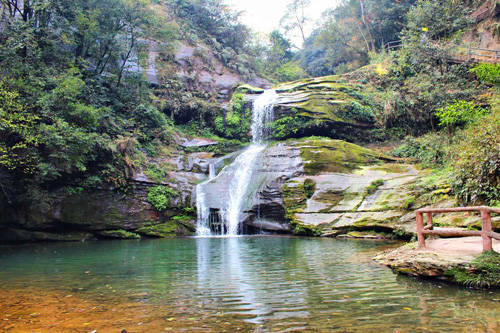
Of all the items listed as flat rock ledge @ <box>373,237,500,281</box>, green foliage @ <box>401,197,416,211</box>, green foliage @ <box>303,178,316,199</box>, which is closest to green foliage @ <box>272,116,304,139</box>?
green foliage @ <box>303,178,316,199</box>

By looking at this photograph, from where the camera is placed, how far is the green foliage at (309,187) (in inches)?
604

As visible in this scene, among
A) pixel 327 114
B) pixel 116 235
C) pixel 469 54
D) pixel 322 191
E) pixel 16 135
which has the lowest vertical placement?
pixel 116 235

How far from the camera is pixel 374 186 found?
14117mm

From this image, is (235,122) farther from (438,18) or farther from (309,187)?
(438,18)

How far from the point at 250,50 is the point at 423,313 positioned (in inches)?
1461

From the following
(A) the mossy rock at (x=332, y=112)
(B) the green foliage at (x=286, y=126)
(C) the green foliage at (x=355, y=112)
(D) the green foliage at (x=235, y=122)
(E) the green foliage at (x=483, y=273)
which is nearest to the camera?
(E) the green foliage at (x=483, y=273)

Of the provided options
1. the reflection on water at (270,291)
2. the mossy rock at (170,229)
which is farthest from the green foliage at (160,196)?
the reflection on water at (270,291)

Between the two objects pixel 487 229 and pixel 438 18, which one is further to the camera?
pixel 438 18

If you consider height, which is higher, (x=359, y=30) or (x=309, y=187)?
(x=359, y=30)

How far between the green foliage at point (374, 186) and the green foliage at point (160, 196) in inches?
381

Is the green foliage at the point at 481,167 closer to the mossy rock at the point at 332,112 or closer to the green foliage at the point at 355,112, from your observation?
the mossy rock at the point at 332,112

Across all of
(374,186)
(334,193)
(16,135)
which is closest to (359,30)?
(374,186)

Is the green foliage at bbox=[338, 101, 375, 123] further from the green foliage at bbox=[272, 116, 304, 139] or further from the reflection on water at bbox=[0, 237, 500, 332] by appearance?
the reflection on water at bbox=[0, 237, 500, 332]

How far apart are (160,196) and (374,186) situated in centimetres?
1046
